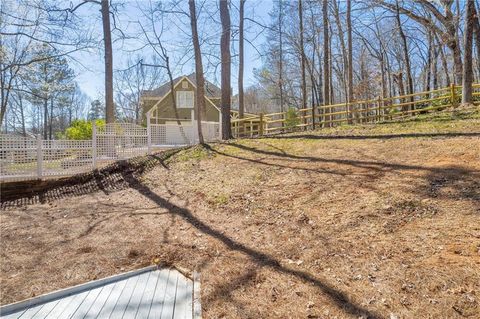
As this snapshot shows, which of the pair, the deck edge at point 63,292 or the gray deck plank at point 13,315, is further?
the deck edge at point 63,292

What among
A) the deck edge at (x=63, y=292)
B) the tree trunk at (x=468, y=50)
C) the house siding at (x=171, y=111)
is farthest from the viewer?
the house siding at (x=171, y=111)

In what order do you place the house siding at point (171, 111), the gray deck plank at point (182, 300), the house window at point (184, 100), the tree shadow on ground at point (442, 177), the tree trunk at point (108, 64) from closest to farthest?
the gray deck plank at point (182, 300) → the tree shadow on ground at point (442, 177) → the tree trunk at point (108, 64) → the house siding at point (171, 111) → the house window at point (184, 100)

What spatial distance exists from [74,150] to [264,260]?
749 centimetres

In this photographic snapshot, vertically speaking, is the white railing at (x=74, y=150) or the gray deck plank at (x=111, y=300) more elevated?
the white railing at (x=74, y=150)

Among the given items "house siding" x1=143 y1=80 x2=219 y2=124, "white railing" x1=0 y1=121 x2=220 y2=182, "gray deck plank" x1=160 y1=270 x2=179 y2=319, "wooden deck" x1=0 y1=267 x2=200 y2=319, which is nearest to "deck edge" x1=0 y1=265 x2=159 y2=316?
"wooden deck" x1=0 y1=267 x2=200 y2=319

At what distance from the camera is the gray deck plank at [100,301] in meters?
2.90

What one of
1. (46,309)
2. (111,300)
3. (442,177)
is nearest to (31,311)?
(46,309)

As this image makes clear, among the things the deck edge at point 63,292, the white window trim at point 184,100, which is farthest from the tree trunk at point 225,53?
the white window trim at point 184,100

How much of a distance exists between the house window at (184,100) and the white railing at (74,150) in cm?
1369

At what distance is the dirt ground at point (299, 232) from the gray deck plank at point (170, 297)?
26 cm

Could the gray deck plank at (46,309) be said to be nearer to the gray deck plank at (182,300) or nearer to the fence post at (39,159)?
the gray deck plank at (182,300)

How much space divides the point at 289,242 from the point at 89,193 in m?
5.76

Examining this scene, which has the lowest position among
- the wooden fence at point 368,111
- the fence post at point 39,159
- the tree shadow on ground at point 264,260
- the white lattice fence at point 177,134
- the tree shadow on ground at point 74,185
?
the tree shadow on ground at point 264,260

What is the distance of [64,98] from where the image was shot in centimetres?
3098
